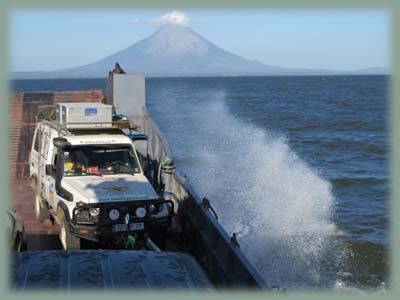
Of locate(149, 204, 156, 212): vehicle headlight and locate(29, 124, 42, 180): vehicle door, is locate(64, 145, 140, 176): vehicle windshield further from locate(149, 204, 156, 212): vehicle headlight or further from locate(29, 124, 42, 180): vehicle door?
locate(29, 124, 42, 180): vehicle door

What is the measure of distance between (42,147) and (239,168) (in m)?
14.1

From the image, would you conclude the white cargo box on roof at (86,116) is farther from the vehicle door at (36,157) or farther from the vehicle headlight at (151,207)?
the vehicle headlight at (151,207)

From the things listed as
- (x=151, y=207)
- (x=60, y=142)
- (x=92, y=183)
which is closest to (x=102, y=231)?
(x=151, y=207)

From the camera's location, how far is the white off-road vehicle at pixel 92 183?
940 cm

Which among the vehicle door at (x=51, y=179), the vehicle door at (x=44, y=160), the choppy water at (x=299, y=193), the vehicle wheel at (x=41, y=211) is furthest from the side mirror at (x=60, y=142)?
the choppy water at (x=299, y=193)

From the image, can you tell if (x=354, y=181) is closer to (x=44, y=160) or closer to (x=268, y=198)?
(x=268, y=198)

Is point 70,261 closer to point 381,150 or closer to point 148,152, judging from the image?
point 148,152

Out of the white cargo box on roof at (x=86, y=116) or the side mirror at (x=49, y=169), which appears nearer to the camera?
the side mirror at (x=49, y=169)

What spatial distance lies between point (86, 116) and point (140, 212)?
2.76 meters

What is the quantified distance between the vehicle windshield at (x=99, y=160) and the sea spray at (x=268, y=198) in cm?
430

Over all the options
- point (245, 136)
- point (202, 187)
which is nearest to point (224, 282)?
point (202, 187)

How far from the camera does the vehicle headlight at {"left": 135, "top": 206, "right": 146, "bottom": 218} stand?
9.52 meters

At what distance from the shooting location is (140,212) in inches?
375

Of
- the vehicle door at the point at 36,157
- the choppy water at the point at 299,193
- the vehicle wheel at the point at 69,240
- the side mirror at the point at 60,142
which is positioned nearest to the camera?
the vehicle wheel at the point at 69,240
